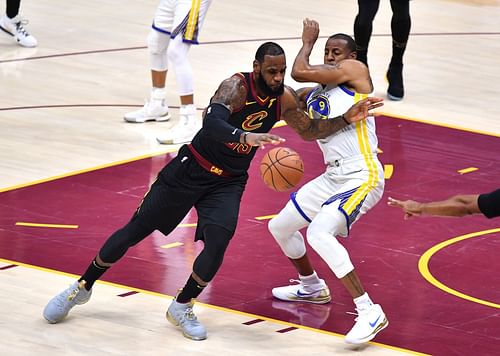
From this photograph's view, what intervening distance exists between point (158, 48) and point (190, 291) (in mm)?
5068

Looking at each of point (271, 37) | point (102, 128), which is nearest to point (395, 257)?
point (102, 128)

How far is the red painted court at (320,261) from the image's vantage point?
8.30 meters

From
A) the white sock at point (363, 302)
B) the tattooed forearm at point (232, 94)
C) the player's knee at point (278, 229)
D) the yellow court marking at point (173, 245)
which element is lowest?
the yellow court marking at point (173, 245)

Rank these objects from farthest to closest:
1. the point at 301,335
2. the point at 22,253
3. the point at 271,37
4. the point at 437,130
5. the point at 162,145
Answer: the point at 271,37 < the point at 437,130 < the point at 162,145 < the point at 22,253 < the point at 301,335

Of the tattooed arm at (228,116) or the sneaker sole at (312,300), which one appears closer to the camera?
the tattooed arm at (228,116)

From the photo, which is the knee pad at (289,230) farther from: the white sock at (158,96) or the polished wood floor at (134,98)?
the white sock at (158,96)

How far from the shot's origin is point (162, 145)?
12.2m

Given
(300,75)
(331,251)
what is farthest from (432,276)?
(300,75)

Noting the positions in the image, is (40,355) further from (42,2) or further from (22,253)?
(42,2)

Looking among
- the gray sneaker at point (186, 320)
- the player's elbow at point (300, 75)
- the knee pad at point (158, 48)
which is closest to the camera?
the gray sneaker at point (186, 320)

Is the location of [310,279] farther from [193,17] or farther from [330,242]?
[193,17]

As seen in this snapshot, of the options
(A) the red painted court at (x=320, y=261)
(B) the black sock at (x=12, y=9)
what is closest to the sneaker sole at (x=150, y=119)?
(A) the red painted court at (x=320, y=261)

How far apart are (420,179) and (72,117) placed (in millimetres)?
3734

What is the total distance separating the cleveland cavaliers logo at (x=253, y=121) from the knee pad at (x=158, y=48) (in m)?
4.62
